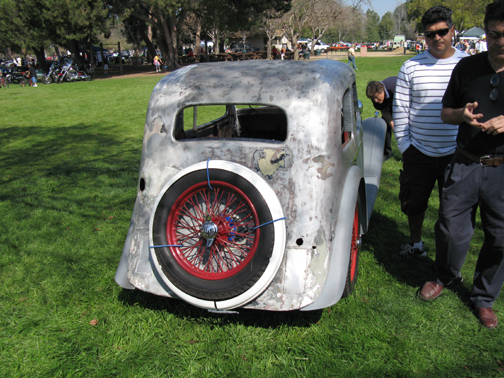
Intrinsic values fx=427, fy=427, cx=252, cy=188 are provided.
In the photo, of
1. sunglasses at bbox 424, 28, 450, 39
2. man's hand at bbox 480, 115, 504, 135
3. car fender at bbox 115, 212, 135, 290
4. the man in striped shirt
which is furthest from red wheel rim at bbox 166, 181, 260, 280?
sunglasses at bbox 424, 28, 450, 39

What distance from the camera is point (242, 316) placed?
10.3 ft

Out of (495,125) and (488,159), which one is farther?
(488,159)

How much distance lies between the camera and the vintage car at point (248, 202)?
2613 millimetres

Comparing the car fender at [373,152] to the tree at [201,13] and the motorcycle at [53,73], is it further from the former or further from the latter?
the motorcycle at [53,73]

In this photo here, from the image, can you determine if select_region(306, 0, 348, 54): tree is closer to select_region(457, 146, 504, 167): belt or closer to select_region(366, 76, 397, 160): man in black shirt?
select_region(366, 76, 397, 160): man in black shirt

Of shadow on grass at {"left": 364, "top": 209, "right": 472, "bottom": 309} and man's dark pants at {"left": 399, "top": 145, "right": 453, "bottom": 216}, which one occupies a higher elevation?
man's dark pants at {"left": 399, "top": 145, "right": 453, "bottom": 216}

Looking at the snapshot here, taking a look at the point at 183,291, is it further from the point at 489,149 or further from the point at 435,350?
the point at 489,149

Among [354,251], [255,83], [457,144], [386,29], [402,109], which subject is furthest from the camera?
[386,29]

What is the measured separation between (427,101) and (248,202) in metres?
1.78

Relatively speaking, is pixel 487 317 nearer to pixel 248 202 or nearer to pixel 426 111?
pixel 426 111

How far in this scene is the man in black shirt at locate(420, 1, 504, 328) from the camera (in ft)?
8.77

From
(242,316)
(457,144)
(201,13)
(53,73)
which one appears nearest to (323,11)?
(201,13)

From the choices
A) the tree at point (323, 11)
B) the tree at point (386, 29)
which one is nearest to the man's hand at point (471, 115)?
the tree at point (323, 11)

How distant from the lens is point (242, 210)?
2.72 m
